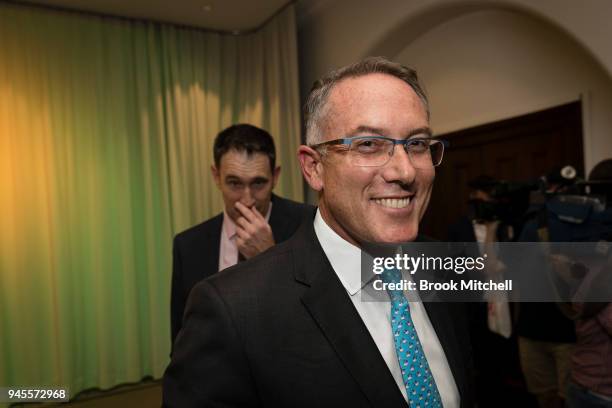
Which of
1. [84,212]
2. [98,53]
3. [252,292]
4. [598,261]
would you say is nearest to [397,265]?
[252,292]

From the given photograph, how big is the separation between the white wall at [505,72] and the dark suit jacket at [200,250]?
1579 millimetres

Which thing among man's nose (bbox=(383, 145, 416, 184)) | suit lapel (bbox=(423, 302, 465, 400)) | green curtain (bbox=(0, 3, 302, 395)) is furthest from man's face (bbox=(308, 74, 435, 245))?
green curtain (bbox=(0, 3, 302, 395))

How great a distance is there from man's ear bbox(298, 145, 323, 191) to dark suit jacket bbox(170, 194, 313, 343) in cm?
71

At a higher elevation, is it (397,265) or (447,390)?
(397,265)

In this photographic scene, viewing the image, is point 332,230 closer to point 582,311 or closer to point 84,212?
point 582,311

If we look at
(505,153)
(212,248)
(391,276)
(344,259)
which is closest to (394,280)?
(391,276)

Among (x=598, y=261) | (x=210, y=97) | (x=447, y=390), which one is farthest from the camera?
Answer: (x=210, y=97)

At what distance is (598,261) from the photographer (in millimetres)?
1253

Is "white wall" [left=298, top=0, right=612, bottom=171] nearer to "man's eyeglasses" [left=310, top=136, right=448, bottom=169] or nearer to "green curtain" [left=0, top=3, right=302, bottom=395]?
"green curtain" [left=0, top=3, right=302, bottom=395]

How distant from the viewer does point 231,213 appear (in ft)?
5.42

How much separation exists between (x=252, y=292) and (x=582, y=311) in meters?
1.06

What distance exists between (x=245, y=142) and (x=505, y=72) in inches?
76.1

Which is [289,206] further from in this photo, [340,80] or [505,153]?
[505,153]

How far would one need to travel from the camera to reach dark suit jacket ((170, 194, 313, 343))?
1616mm
